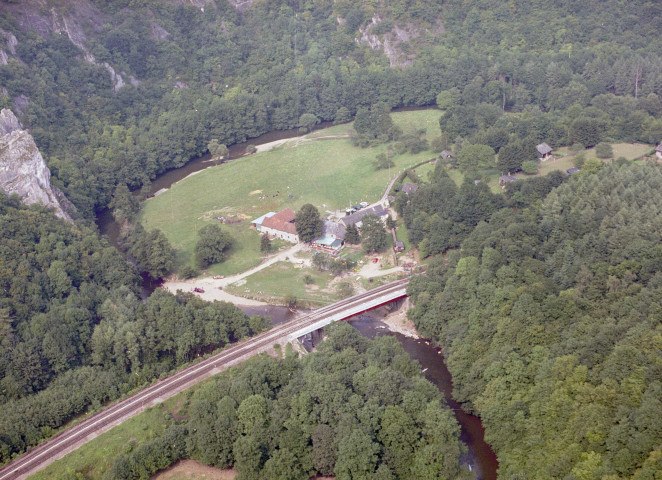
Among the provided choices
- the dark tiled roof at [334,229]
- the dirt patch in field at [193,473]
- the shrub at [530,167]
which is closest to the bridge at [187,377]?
the dirt patch in field at [193,473]

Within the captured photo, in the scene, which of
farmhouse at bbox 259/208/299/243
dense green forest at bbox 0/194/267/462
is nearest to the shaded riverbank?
dense green forest at bbox 0/194/267/462

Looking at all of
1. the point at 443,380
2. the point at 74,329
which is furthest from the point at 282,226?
the point at 443,380

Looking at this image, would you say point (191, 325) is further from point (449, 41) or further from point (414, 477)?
point (449, 41)

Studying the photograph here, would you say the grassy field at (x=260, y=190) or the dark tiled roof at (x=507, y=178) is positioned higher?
the dark tiled roof at (x=507, y=178)

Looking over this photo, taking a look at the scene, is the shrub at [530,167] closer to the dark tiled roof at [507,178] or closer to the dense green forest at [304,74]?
the dark tiled roof at [507,178]

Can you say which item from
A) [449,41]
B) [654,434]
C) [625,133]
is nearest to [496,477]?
[654,434]

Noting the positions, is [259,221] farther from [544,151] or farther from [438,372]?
[544,151]
